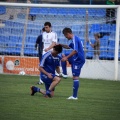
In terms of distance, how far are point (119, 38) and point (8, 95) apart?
9067 millimetres

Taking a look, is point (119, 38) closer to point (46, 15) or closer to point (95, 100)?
point (46, 15)

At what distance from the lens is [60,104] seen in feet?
43.0

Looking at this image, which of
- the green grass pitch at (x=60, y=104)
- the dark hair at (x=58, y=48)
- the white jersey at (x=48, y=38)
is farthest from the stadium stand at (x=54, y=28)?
the dark hair at (x=58, y=48)


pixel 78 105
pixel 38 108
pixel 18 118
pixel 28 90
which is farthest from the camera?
pixel 28 90

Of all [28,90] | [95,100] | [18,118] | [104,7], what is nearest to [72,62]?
[95,100]

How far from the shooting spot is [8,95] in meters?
14.7

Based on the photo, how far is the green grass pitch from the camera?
36.5 feet

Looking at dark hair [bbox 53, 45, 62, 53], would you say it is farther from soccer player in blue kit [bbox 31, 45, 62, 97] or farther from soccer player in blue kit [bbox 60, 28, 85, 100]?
soccer player in blue kit [bbox 60, 28, 85, 100]

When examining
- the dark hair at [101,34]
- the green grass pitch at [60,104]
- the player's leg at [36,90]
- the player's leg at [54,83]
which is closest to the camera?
the green grass pitch at [60,104]

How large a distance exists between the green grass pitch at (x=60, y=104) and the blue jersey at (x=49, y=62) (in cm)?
76

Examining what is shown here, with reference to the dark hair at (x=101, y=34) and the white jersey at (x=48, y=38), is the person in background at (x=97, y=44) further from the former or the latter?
the white jersey at (x=48, y=38)

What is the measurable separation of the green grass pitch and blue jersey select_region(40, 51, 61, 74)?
762 mm

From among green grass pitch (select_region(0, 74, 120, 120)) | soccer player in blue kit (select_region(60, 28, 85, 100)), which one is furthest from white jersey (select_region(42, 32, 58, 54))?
soccer player in blue kit (select_region(60, 28, 85, 100))

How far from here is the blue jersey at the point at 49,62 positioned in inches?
567
